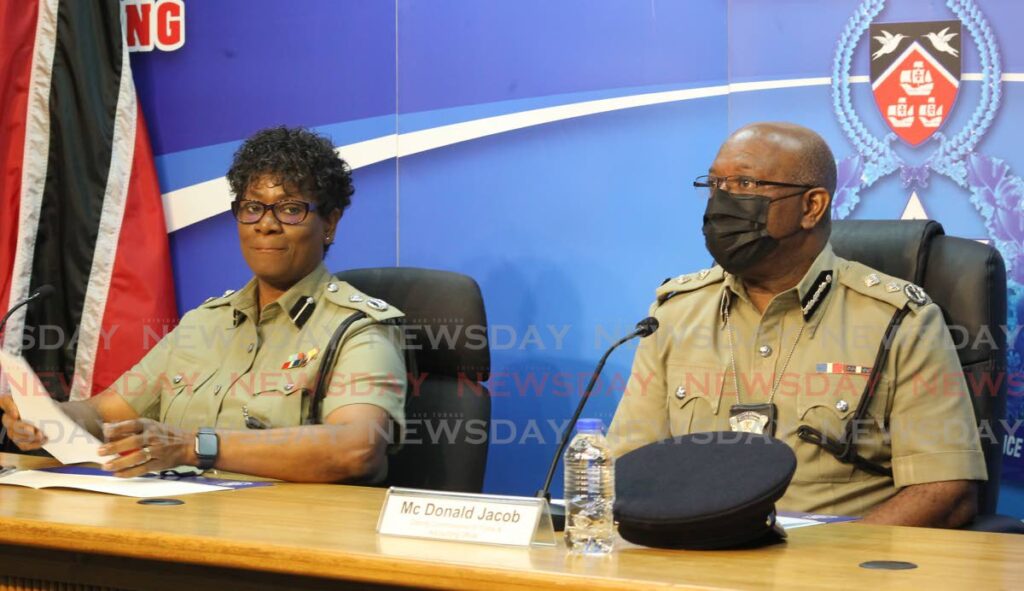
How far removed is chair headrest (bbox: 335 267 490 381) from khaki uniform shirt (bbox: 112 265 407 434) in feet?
0.25

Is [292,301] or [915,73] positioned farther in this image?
[915,73]

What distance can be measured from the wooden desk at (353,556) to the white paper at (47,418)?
0.31 meters

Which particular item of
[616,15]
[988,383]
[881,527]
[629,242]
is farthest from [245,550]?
[616,15]

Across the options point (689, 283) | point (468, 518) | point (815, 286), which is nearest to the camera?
point (468, 518)

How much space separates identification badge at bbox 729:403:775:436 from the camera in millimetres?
2445

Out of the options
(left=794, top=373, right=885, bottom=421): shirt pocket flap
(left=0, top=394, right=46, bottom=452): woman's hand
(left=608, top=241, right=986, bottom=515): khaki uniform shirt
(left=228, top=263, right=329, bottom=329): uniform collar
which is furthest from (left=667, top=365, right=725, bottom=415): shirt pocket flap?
(left=0, top=394, right=46, bottom=452): woman's hand

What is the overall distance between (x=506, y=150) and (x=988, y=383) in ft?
5.06

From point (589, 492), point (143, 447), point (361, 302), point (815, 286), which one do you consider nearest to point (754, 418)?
point (815, 286)

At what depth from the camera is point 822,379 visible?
8.03 ft

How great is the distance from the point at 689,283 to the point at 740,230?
0.82 ft

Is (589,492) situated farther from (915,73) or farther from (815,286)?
(915,73)

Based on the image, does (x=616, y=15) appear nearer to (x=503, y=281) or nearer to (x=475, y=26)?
(x=475, y=26)

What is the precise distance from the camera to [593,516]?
166 centimetres

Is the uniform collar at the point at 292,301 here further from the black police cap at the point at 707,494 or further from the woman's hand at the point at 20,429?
the black police cap at the point at 707,494
